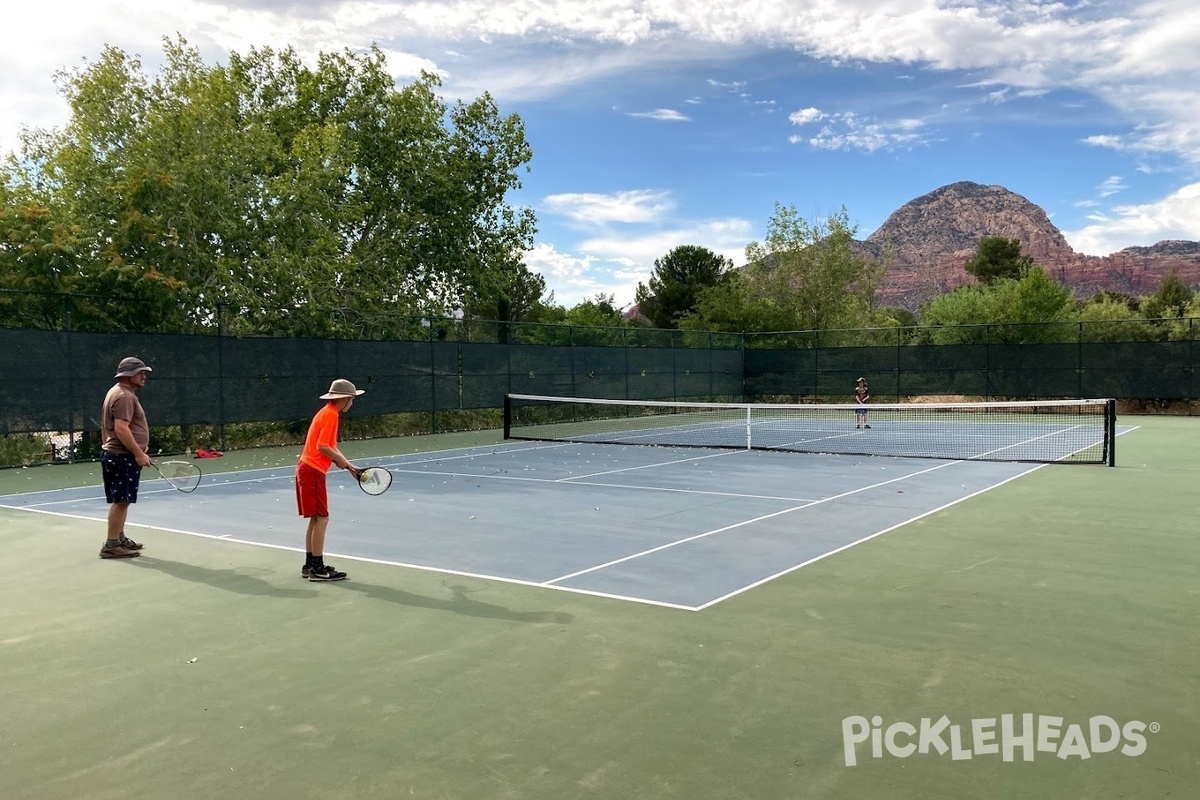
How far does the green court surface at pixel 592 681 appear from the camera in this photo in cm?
352

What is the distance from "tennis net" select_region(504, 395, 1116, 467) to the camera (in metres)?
16.0

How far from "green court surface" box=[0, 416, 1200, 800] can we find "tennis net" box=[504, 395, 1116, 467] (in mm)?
8154

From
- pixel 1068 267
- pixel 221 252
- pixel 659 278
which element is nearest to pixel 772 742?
pixel 221 252

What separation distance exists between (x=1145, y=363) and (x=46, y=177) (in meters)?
→ 27.7

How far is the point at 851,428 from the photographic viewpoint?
23234 mm

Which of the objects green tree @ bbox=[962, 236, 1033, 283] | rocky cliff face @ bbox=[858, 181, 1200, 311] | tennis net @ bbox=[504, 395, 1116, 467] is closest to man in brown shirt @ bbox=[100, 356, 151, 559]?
tennis net @ bbox=[504, 395, 1116, 467]

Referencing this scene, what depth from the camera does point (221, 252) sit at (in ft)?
63.2

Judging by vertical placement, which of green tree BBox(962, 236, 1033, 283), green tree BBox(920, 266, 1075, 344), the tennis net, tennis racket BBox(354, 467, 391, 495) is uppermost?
green tree BBox(962, 236, 1033, 283)

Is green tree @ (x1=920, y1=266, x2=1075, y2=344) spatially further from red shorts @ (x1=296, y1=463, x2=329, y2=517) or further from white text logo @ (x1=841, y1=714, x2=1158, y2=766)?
white text logo @ (x1=841, y1=714, x2=1158, y2=766)

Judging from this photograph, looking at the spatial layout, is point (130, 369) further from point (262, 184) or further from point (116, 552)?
point (262, 184)

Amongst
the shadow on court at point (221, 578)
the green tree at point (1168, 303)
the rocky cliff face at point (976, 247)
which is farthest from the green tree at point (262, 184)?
the rocky cliff face at point (976, 247)

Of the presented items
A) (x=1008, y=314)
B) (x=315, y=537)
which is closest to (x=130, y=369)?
(x=315, y=537)

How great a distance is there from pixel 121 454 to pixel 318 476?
2.11m

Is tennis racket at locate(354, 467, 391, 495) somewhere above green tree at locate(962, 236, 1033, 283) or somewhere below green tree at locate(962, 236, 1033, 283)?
below
